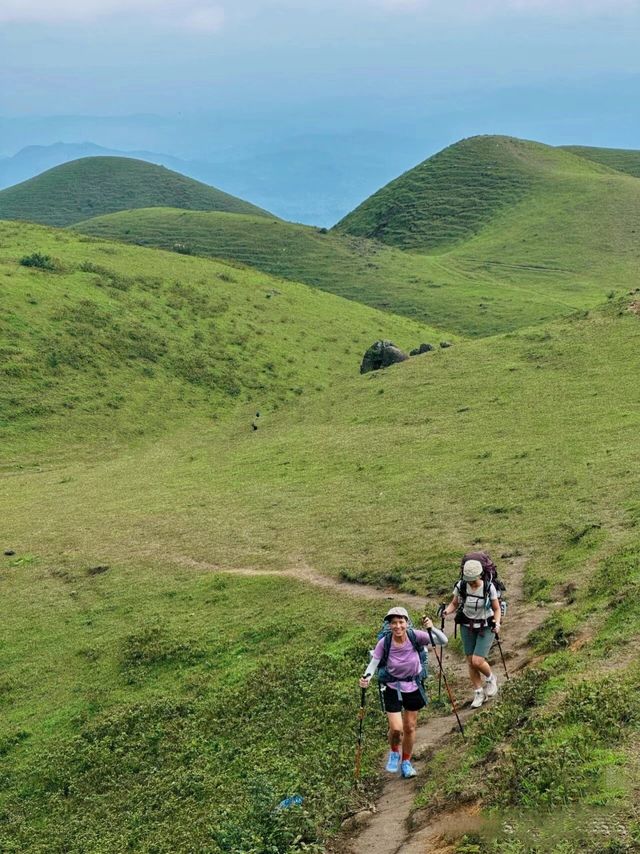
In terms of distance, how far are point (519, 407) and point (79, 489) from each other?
2250 centimetres

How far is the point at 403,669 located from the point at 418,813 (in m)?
2.14

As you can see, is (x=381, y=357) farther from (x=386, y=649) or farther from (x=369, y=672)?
(x=369, y=672)

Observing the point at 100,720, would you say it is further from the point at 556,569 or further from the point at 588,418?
the point at 588,418

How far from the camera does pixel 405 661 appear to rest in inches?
517

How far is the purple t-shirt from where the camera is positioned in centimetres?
1312

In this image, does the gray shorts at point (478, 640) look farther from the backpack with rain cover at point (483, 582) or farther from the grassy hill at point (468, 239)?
the grassy hill at point (468, 239)

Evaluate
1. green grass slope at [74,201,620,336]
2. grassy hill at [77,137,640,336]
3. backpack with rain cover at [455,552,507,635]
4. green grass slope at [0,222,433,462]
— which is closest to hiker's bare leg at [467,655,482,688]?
backpack with rain cover at [455,552,507,635]

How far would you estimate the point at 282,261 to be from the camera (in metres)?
120

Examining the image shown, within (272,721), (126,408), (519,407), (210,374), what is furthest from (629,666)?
(210,374)

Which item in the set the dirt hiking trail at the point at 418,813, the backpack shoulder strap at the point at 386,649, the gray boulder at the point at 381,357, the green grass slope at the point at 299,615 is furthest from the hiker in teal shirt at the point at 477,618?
the gray boulder at the point at 381,357

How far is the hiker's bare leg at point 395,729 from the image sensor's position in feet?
43.5

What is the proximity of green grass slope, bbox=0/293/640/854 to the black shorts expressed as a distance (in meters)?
1.00

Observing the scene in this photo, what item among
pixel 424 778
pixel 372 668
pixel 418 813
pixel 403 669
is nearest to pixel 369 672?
pixel 372 668

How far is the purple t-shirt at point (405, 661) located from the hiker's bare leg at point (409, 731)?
0.44 metres
